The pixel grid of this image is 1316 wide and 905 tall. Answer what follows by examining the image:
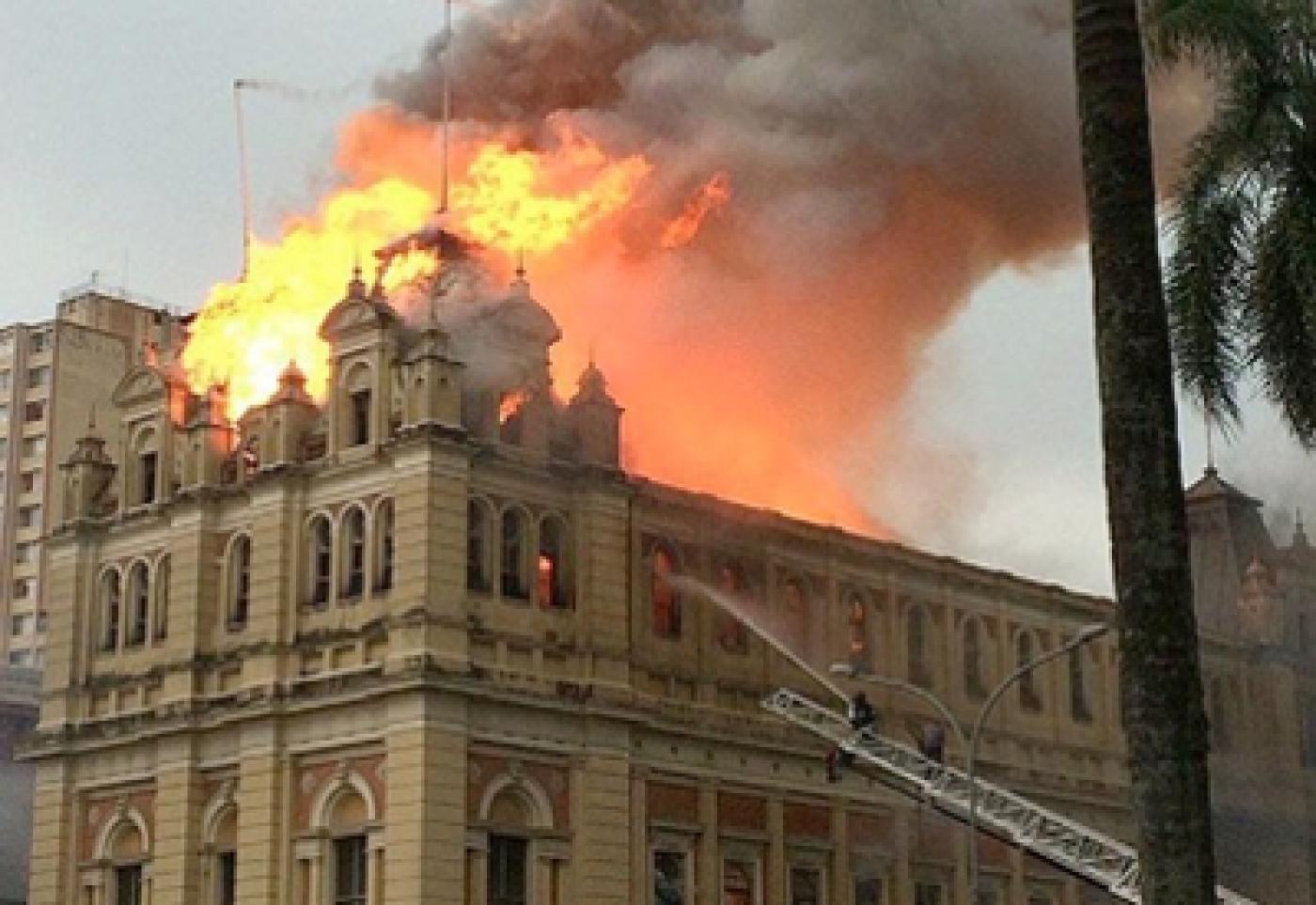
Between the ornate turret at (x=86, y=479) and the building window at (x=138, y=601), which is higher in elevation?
the ornate turret at (x=86, y=479)

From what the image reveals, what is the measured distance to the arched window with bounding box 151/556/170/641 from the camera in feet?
175

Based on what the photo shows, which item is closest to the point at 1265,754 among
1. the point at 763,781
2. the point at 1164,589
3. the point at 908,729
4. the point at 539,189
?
the point at 908,729

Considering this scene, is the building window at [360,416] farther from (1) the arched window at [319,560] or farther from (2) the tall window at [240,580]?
(2) the tall window at [240,580]

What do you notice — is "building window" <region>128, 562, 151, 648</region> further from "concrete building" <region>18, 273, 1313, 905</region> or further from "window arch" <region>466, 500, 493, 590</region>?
"window arch" <region>466, 500, 493, 590</region>

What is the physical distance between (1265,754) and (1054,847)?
23.6 m

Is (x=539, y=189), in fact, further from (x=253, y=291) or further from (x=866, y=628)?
(x=866, y=628)

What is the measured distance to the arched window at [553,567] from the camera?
5006 centimetres

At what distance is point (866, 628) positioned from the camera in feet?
190

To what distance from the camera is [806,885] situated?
54.3 metres

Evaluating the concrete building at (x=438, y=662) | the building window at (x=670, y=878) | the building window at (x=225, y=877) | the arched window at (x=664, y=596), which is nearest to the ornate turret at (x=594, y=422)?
the concrete building at (x=438, y=662)

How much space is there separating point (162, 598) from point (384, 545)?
785 cm

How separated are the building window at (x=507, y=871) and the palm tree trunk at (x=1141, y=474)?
3083 centimetres

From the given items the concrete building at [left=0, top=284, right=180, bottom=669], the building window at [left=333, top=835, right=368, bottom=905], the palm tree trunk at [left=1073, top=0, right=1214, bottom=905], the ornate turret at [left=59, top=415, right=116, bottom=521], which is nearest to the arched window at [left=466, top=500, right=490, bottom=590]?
the building window at [left=333, top=835, right=368, bottom=905]

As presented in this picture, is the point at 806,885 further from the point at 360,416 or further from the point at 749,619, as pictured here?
the point at 360,416
